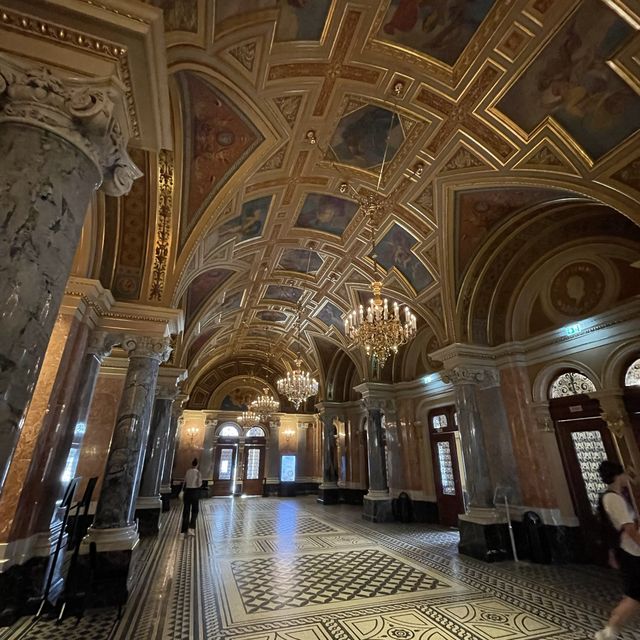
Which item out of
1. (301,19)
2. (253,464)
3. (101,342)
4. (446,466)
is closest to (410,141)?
(301,19)

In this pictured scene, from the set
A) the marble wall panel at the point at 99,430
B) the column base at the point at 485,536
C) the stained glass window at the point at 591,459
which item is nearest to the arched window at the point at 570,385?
the stained glass window at the point at 591,459

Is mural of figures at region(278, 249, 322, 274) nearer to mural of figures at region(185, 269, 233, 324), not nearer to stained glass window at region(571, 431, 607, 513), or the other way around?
mural of figures at region(185, 269, 233, 324)

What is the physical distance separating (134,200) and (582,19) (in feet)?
19.0

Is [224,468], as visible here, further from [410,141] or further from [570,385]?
[410,141]

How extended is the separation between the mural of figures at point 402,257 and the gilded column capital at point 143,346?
5192 mm

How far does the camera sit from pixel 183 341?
9414 mm

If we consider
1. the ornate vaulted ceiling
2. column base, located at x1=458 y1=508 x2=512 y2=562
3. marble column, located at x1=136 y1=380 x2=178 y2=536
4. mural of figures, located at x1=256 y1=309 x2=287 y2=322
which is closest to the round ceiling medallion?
the ornate vaulted ceiling

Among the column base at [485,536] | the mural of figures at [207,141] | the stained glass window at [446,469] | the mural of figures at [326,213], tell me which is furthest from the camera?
the stained glass window at [446,469]

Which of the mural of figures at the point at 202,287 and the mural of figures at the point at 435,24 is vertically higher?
the mural of figures at the point at 435,24

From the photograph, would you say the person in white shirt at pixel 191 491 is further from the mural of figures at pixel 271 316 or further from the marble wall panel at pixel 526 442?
the marble wall panel at pixel 526 442

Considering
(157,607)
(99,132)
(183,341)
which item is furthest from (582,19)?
(183,341)

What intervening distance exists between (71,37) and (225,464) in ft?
61.9

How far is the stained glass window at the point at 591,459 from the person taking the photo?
19.9 ft

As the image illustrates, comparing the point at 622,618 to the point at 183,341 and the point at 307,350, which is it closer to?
the point at 183,341
